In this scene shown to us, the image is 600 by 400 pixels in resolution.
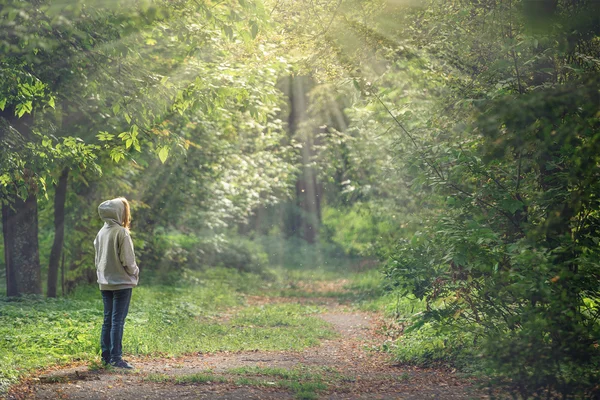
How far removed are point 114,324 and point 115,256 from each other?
33.0 inches

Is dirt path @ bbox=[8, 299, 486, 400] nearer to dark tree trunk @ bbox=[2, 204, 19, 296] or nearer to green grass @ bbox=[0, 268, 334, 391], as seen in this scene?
green grass @ bbox=[0, 268, 334, 391]

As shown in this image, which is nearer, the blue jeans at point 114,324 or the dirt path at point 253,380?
the dirt path at point 253,380

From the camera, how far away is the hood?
8.82 m

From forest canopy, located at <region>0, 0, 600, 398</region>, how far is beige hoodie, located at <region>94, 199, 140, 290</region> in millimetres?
1428

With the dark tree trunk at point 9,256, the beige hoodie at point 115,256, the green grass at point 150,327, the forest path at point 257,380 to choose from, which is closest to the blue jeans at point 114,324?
the beige hoodie at point 115,256

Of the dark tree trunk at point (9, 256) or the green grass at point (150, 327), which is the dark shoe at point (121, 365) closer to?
the green grass at point (150, 327)

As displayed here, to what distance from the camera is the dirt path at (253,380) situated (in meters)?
6.98

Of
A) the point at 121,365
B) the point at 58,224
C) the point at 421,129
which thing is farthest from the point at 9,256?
the point at 421,129

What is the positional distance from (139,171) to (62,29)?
8483mm

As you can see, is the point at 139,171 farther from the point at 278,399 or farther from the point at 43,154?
the point at 278,399

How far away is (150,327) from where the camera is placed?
39.3 feet

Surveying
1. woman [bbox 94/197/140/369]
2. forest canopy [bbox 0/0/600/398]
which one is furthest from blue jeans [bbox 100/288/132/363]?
forest canopy [bbox 0/0/600/398]

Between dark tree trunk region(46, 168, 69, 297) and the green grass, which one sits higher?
dark tree trunk region(46, 168, 69, 297)

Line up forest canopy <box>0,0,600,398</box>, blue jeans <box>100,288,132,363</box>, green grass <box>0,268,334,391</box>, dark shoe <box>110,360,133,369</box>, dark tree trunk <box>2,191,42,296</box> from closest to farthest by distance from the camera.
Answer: forest canopy <box>0,0,600,398</box> → dark shoe <box>110,360,133,369</box> → blue jeans <box>100,288,132,363</box> → green grass <box>0,268,334,391</box> → dark tree trunk <box>2,191,42,296</box>
